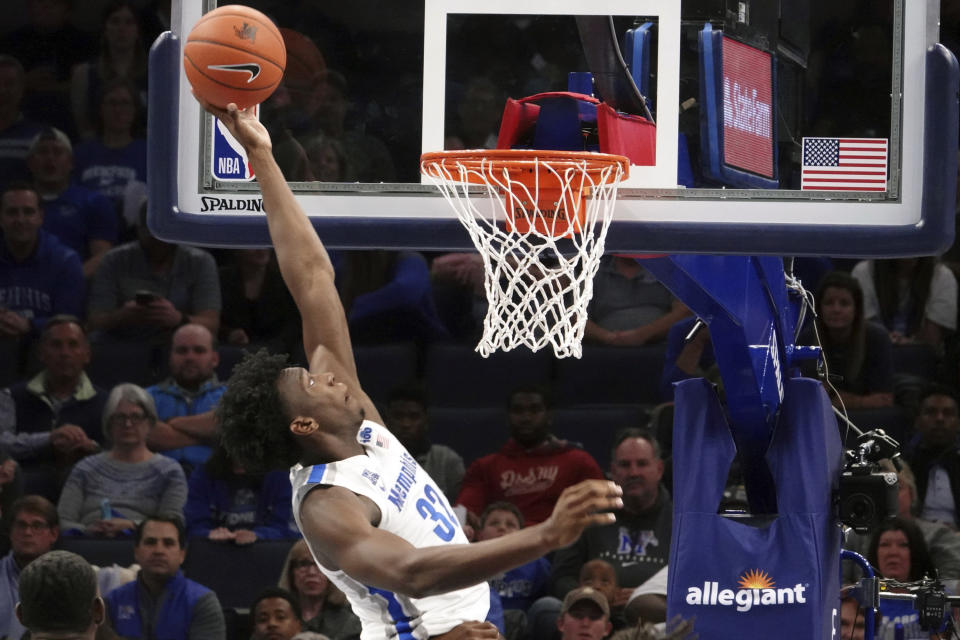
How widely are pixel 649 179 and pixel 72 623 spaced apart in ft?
6.38

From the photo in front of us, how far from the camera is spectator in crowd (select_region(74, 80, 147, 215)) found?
27.4 feet

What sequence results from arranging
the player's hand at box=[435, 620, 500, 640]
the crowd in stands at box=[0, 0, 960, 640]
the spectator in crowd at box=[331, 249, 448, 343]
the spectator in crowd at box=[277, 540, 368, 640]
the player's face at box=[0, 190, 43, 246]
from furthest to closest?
1. the player's face at box=[0, 190, 43, 246]
2. the spectator in crowd at box=[331, 249, 448, 343]
3. the crowd in stands at box=[0, 0, 960, 640]
4. the spectator in crowd at box=[277, 540, 368, 640]
5. the player's hand at box=[435, 620, 500, 640]

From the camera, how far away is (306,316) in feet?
13.7

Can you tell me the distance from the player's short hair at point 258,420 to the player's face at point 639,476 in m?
3.19

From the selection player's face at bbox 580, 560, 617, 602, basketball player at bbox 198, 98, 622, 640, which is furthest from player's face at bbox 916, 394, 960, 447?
basketball player at bbox 198, 98, 622, 640

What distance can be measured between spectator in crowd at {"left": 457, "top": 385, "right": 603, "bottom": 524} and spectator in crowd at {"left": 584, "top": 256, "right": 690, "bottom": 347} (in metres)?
0.75

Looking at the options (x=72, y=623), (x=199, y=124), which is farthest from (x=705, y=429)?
(x=72, y=623)

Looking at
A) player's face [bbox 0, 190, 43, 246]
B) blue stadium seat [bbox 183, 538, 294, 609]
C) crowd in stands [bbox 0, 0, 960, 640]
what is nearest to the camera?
crowd in stands [bbox 0, 0, 960, 640]

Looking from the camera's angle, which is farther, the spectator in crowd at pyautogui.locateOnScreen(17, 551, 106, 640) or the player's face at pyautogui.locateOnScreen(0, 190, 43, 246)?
the player's face at pyautogui.locateOnScreen(0, 190, 43, 246)

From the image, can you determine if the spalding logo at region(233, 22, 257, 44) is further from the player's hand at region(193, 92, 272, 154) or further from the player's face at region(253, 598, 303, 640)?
the player's face at region(253, 598, 303, 640)

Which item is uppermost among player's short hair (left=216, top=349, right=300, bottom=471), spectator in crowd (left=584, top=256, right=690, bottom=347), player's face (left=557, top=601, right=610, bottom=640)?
spectator in crowd (left=584, top=256, right=690, bottom=347)

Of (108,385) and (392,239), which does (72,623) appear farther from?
(108,385)

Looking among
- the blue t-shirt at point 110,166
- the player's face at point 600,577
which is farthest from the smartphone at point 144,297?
the player's face at point 600,577

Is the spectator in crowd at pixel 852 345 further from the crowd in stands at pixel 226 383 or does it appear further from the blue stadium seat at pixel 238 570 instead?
the blue stadium seat at pixel 238 570
